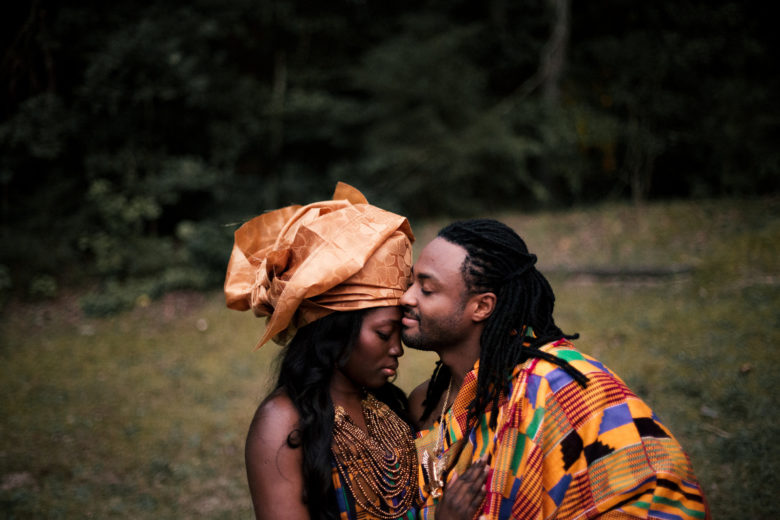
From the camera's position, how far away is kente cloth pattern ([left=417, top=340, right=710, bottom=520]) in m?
1.90

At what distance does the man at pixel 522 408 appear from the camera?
1.93 meters

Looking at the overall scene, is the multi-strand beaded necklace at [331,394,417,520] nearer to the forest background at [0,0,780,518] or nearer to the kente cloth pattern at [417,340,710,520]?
the kente cloth pattern at [417,340,710,520]

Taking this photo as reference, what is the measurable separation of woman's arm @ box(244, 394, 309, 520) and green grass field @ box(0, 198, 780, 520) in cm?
74

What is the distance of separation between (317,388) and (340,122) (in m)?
12.6

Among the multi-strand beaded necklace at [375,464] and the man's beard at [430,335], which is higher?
the man's beard at [430,335]

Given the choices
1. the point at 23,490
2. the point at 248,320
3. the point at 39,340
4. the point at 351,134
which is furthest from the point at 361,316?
the point at 351,134

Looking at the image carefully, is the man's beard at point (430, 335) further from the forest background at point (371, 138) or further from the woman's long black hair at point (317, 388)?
the forest background at point (371, 138)

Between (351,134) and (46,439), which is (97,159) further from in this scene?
(46,439)

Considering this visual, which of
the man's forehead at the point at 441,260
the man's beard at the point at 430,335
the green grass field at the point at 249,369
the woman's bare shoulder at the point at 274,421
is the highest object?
the man's forehead at the point at 441,260

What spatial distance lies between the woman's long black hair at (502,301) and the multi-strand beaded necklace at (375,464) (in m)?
0.41

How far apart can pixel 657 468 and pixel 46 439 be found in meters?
6.04

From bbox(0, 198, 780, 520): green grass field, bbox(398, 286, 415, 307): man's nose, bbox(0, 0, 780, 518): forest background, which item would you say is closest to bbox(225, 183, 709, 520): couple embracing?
bbox(398, 286, 415, 307): man's nose

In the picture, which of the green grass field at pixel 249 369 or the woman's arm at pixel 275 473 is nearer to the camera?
the woman's arm at pixel 275 473

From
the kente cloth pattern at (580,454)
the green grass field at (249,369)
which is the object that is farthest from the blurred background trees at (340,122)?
the kente cloth pattern at (580,454)
